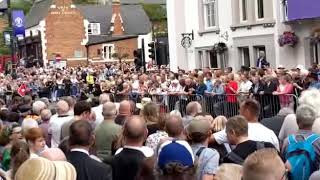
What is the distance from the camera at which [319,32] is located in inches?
880

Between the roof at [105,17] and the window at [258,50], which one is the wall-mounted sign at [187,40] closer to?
the window at [258,50]

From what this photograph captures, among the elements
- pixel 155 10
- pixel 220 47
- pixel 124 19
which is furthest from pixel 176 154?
pixel 155 10

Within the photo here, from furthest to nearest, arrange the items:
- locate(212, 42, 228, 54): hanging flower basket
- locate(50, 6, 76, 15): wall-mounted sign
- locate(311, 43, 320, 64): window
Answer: locate(50, 6, 76, 15): wall-mounted sign → locate(212, 42, 228, 54): hanging flower basket → locate(311, 43, 320, 64): window

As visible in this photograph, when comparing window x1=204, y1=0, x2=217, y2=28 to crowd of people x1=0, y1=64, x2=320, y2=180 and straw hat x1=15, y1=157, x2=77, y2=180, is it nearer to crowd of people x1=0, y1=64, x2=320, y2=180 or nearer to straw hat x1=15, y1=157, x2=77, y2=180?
crowd of people x1=0, y1=64, x2=320, y2=180

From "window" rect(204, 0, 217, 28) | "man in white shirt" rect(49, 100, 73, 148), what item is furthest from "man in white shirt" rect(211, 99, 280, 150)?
"window" rect(204, 0, 217, 28)

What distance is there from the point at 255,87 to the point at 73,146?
402 inches

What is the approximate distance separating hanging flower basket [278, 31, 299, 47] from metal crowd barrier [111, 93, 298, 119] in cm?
699

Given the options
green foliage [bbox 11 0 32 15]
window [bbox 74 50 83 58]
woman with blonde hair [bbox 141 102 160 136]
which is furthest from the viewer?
green foliage [bbox 11 0 32 15]

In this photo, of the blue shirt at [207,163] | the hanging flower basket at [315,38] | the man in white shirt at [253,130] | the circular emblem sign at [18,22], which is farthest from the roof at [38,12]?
the blue shirt at [207,163]

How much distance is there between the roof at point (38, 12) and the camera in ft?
254

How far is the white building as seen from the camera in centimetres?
2392

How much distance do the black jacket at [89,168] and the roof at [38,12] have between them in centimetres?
7254

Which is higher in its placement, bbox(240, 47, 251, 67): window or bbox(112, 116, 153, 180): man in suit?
bbox(240, 47, 251, 67): window

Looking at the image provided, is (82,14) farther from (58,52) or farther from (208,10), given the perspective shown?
(208,10)
